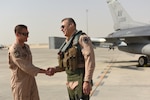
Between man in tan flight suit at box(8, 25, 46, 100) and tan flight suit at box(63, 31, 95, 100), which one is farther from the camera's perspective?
man in tan flight suit at box(8, 25, 46, 100)

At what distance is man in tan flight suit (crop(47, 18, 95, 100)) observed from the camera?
12.1 ft

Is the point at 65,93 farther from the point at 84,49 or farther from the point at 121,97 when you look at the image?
the point at 84,49

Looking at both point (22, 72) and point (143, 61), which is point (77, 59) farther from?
point (143, 61)

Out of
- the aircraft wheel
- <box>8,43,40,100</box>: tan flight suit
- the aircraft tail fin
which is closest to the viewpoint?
<box>8,43,40,100</box>: tan flight suit

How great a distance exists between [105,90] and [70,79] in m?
4.84

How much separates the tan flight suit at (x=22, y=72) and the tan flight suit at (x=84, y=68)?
1.73 ft

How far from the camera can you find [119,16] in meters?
22.5

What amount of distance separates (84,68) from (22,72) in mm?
827

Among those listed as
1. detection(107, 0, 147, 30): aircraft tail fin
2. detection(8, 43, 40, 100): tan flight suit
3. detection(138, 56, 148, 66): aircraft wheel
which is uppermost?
detection(107, 0, 147, 30): aircraft tail fin

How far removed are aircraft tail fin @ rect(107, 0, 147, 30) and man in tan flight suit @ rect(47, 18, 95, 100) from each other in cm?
1789

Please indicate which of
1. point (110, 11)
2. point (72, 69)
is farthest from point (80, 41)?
point (110, 11)

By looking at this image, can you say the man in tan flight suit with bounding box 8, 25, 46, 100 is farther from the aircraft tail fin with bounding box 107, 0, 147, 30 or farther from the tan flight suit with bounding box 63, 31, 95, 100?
the aircraft tail fin with bounding box 107, 0, 147, 30

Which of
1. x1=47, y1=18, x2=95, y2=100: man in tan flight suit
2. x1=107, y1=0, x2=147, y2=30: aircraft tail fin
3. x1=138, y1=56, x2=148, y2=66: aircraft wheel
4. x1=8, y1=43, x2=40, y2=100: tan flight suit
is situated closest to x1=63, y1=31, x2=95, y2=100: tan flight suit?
x1=47, y1=18, x2=95, y2=100: man in tan flight suit

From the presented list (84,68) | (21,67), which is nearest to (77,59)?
(84,68)
